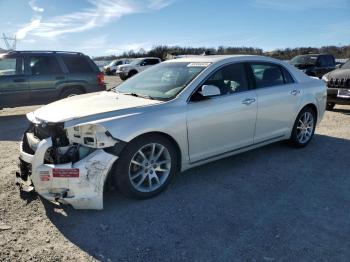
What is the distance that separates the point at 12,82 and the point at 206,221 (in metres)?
7.90

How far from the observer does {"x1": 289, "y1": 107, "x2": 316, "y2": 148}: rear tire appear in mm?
6078

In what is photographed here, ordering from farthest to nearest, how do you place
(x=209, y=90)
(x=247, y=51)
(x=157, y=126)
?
(x=247, y=51) < (x=209, y=90) < (x=157, y=126)

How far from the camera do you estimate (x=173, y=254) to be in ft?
10.3

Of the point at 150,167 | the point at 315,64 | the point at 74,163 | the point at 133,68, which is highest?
the point at 315,64

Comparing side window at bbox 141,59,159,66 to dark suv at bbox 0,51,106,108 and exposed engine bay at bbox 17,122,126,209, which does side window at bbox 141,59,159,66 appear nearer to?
dark suv at bbox 0,51,106,108

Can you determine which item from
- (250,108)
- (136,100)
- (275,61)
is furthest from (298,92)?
(136,100)

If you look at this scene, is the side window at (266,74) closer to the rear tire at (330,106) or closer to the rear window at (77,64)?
the rear tire at (330,106)

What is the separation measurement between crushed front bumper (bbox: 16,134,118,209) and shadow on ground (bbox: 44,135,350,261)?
0.25 meters

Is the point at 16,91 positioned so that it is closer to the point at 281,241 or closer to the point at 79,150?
the point at 79,150

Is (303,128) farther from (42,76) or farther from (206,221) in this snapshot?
(42,76)

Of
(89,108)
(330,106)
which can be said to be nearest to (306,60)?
(330,106)

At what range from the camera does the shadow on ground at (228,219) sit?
3.20 m

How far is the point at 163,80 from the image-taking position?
197 inches

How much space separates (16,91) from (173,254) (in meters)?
8.15
